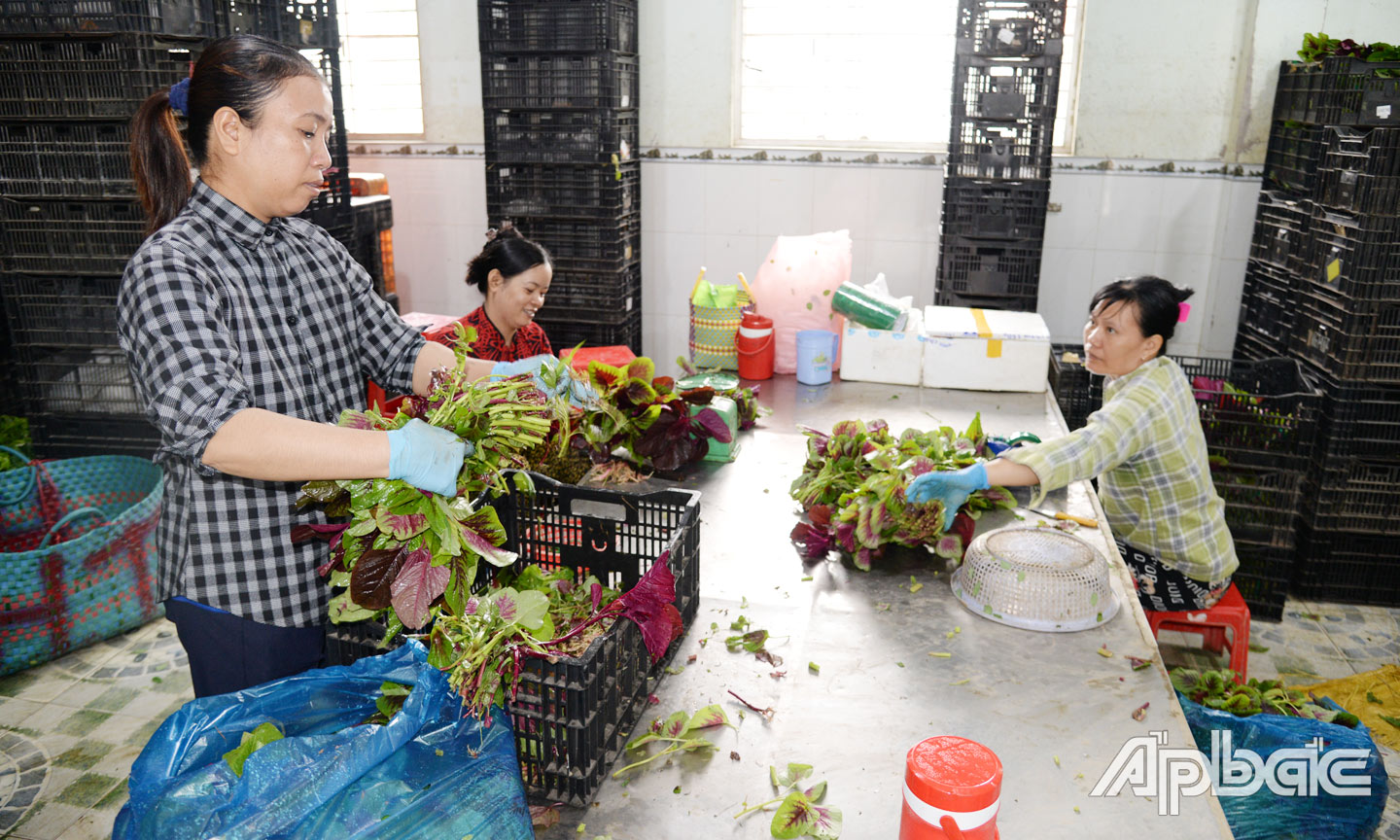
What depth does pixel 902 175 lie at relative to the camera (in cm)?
503

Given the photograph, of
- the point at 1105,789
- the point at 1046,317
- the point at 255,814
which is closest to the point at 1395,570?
the point at 1046,317

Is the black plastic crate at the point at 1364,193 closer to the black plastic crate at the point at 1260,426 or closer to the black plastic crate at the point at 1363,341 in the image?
the black plastic crate at the point at 1363,341

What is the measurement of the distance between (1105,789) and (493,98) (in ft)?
14.4

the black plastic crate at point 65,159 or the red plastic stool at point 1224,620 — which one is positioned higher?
the black plastic crate at point 65,159

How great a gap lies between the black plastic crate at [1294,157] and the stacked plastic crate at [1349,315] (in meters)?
0.01

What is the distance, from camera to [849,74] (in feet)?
16.8

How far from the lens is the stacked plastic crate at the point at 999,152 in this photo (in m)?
4.16

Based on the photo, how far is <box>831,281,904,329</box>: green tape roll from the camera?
3.58 meters

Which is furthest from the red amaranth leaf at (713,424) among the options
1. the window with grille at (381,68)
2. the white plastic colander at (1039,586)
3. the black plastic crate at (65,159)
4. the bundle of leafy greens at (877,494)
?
the window with grille at (381,68)

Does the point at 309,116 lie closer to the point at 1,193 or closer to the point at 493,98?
the point at 1,193

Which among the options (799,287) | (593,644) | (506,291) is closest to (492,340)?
(506,291)

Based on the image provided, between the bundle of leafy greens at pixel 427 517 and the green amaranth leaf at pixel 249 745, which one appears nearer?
the green amaranth leaf at pixel 249 745

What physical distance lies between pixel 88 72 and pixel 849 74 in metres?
3.49

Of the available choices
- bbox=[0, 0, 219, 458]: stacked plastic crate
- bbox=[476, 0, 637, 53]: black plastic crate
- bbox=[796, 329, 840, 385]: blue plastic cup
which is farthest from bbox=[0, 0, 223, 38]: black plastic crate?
bbox=[796, 329, 840, 385]: blue plastic cup
